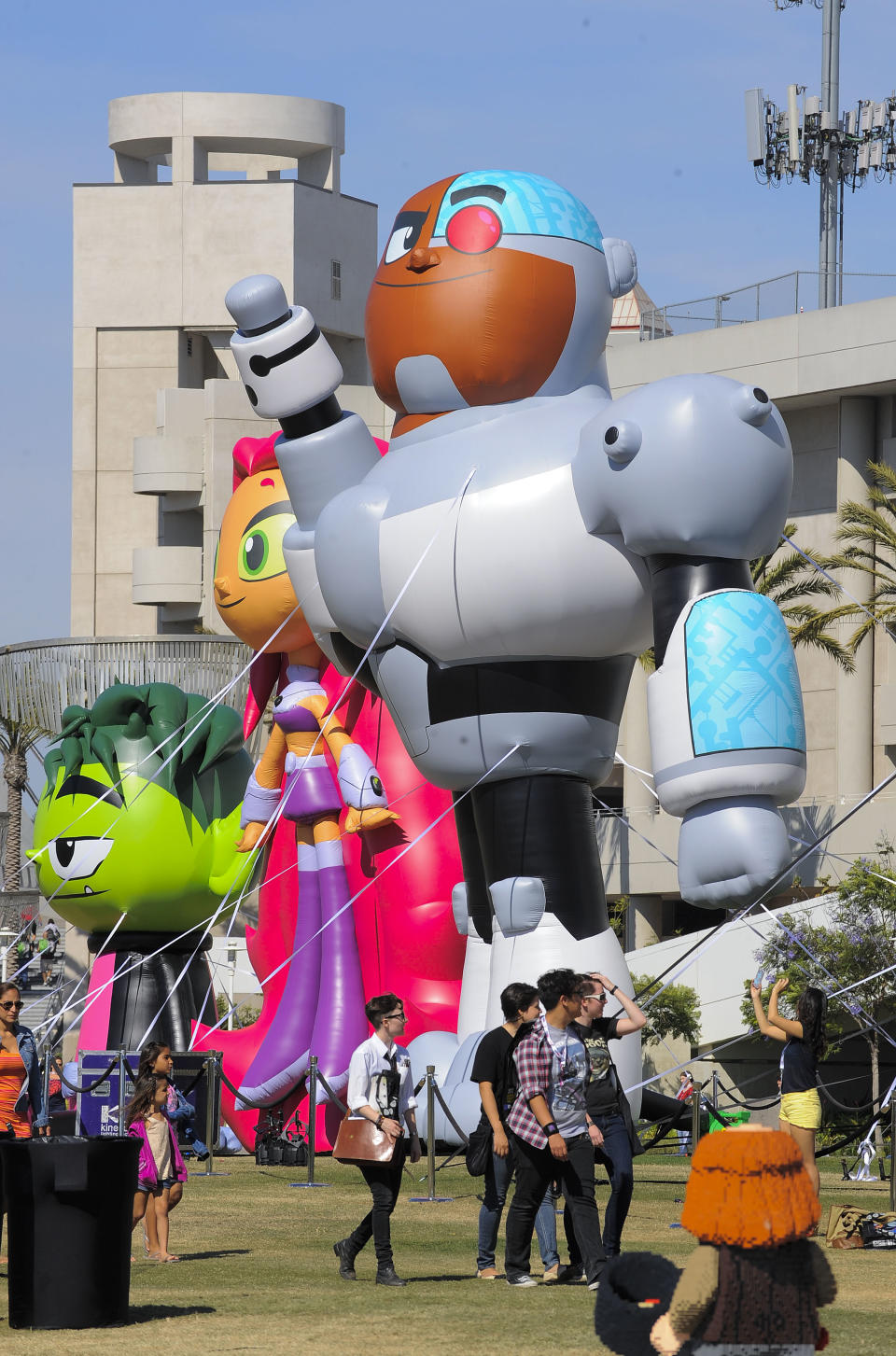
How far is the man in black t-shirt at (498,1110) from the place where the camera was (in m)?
8.38

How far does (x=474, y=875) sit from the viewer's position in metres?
12.7

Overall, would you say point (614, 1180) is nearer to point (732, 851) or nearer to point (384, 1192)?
point (384, 1192)

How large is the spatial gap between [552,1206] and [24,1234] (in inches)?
93.5

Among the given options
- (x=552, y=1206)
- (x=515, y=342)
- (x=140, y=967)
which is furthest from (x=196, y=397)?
(x=552, y=1206)

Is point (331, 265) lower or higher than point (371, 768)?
higher

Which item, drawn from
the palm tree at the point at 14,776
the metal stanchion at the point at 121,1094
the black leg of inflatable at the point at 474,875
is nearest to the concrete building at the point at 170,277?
the palm tree at the point at 14,776

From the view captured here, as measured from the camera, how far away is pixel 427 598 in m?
11.5

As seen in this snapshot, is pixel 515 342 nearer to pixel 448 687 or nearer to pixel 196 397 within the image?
pixel 448 687

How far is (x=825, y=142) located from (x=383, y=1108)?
3351 centimetres

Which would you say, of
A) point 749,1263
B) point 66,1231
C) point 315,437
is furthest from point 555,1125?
point 315,437

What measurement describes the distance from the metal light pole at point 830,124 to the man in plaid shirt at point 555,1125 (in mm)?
30498

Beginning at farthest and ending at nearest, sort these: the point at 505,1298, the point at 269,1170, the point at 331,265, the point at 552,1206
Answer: the point at 331,265 < the point at 269,1170 < the point at 552,1206 < the point at 505,1298

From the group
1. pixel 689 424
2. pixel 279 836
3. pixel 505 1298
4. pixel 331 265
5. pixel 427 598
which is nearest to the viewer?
pixel 505 1298

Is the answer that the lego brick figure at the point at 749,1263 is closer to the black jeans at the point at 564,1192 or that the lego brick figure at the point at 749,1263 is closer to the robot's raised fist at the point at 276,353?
the black jeans at the point at 564,1192
